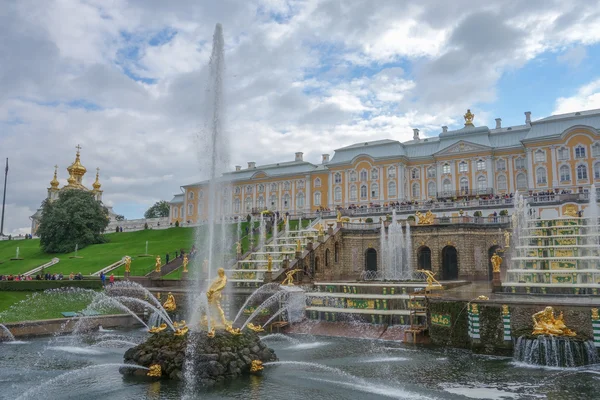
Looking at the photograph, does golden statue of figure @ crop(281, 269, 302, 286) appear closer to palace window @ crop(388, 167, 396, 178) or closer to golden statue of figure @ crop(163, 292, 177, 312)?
golden statue of figure @ crop(163, 292, 177, 312)

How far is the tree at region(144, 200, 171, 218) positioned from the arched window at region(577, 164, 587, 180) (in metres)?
84.6

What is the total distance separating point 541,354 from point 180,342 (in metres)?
11.1

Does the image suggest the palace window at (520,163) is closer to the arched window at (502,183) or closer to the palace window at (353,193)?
the arched window at (502,183)

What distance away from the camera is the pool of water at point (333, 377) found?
12.2 meters

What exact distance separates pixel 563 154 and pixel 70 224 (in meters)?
57.9

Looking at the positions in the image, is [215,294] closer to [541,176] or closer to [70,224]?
[70,224]

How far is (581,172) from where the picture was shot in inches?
2098

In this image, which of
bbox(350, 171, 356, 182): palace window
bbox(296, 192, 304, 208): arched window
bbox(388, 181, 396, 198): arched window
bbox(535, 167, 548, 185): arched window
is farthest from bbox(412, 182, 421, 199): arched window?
bbox(296, 192, 304, 208): arched window

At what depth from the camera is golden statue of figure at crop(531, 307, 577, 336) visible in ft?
49.5

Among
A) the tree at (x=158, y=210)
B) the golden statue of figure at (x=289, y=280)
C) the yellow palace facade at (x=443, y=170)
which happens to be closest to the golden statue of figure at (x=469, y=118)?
the yellow palace facade at (x=443, y=170)

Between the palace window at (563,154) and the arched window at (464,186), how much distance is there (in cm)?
1054

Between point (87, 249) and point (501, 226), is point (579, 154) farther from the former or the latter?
point (87, 249)

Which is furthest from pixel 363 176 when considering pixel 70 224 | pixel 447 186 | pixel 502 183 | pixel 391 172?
pixel 70 224

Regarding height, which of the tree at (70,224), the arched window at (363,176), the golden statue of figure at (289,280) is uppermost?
the arched window at (363,176)
